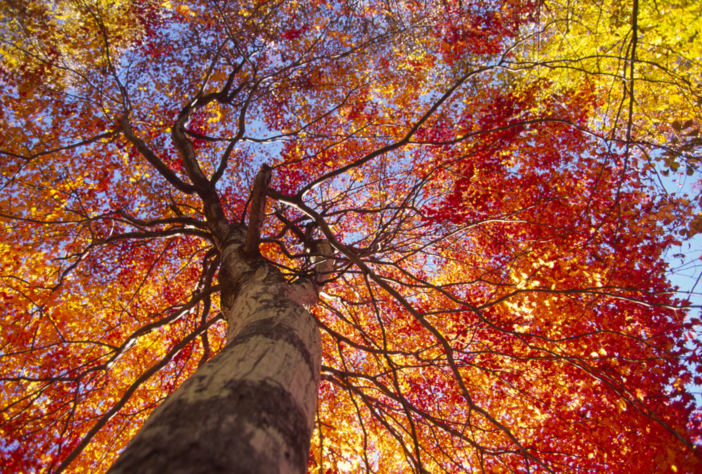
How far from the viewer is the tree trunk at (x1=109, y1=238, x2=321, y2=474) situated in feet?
2.07

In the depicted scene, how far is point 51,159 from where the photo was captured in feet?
17.3

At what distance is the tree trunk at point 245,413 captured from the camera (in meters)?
0.63

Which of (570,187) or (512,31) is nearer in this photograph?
(570,187)

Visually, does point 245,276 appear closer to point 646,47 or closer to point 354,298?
point 354,298

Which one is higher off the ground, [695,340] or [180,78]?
[180,78]

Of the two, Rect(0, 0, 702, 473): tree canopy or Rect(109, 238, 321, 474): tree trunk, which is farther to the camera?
Rect(0, 0, 702, 473): tree canopy

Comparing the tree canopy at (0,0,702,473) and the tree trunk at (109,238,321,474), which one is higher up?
the tree canopy at (0,0,702,473)

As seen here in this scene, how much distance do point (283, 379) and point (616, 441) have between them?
18.4ft

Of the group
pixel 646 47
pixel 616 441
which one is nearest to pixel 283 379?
pixel 616 441

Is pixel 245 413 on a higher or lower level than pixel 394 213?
lower

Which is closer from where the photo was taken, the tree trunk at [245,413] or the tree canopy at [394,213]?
the tree trunk at [245,413]

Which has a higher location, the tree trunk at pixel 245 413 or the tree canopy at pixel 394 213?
the tree canopy at pixel 394 213

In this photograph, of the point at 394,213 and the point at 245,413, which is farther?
the point at 394,213

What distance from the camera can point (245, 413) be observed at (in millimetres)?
765
